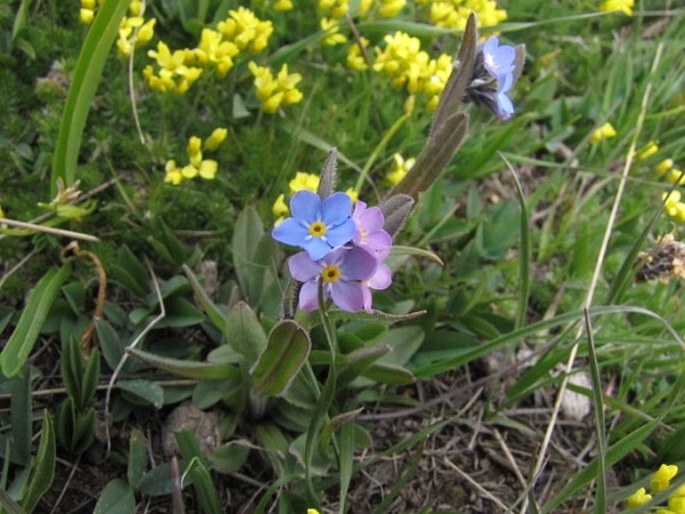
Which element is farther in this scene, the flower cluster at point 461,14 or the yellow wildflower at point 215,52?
the flower cluster at point 461,14

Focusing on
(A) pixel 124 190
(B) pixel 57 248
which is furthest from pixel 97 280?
(A) pixel 124 190

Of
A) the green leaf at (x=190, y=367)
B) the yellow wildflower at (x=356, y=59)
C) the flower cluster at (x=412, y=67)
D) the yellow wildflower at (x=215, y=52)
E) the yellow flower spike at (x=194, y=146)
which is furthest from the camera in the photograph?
the yellow wildflower at (x=356, y=59)

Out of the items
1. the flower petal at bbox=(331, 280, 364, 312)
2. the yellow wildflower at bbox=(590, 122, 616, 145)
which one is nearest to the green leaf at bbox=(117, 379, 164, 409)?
the flower petal at bbox=(331, 280, 364, 312)

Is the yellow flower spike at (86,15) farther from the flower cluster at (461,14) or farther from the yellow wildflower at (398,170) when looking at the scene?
the flower cluster at (461,14)

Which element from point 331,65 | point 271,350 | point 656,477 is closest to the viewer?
point 271,350

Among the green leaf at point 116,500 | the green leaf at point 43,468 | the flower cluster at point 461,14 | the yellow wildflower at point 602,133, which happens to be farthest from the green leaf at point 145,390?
the yellow wildflower at point 602,133

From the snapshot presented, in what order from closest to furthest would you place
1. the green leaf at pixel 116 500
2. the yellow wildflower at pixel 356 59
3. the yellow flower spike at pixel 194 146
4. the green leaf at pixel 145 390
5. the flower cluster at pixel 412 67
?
1. the green leaf at pixel 116 500
2. the green leaf at pixel 145 390
3. the yellow flower spike at pixel 194 146
4. the flower cluster at pixel 412 67
5. the yellow wildflower at pixel 356 59

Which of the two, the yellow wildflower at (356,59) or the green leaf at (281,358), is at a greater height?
the yellow wildflower at (356,59)

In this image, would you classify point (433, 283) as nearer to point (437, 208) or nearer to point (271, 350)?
point (437, 208)
